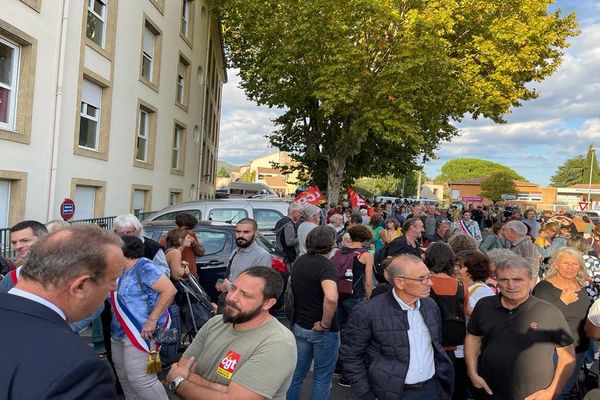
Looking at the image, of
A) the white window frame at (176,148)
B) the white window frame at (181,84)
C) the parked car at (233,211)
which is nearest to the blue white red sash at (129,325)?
the parked car at (233,211)

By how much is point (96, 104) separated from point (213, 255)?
7.64m

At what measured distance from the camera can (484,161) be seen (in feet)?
433

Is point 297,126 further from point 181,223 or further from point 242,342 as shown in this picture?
point 242,342

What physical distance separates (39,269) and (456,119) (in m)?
23.4

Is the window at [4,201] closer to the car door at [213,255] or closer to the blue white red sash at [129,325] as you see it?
the car door at [213,255]

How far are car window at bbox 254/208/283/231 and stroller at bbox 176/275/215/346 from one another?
15.9 ft

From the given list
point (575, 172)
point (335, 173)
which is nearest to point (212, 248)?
point (335, 173)

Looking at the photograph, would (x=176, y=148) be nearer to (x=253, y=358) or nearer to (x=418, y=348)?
(x=418, y=348)

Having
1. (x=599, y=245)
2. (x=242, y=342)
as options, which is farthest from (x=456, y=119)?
(x=242, y=342)

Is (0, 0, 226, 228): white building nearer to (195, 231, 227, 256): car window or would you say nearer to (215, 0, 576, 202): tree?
(215, 0, 576, 202): tree

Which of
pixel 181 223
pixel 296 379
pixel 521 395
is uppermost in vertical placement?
pixel 181 223

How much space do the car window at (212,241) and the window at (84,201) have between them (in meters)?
6.00

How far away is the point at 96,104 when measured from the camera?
502 inches

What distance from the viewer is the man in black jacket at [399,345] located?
300 cm
